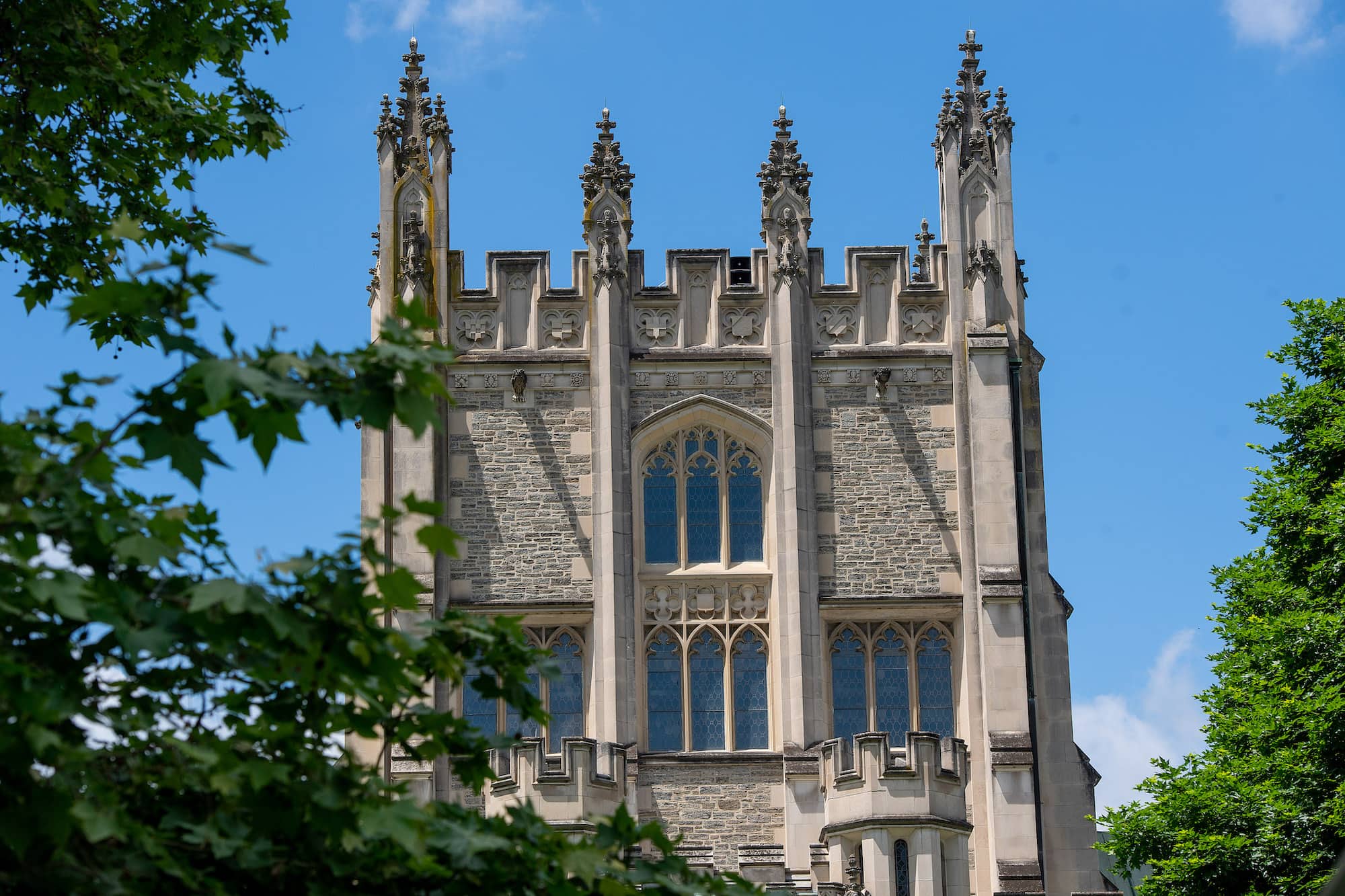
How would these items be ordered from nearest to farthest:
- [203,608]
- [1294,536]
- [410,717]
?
[203,608] < [410,717] < [1294,536]

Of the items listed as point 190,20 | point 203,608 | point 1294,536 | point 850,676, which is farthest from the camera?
point 850,676

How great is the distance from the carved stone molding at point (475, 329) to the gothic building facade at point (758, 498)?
0.15 feet

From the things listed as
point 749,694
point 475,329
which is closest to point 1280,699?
point 749,694

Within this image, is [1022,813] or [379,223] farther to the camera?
[379,223]

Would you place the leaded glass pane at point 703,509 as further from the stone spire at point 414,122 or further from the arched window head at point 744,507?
the stone spire at point 414,122

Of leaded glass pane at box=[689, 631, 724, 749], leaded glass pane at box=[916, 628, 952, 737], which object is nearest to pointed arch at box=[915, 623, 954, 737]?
leaded glass pane at box=[916, 628, 952, 737]

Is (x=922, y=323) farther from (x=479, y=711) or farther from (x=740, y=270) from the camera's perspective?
(x=479, y=711)

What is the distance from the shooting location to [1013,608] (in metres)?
24.2

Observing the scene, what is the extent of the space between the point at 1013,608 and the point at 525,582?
5873 mm

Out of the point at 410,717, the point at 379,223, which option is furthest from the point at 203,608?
the point at 379,223

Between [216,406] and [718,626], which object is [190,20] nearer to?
[216,406]

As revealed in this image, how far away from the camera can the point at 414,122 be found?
26.2m

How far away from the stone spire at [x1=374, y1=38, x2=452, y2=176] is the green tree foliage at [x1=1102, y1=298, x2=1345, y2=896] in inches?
425

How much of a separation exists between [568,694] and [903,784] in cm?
466
